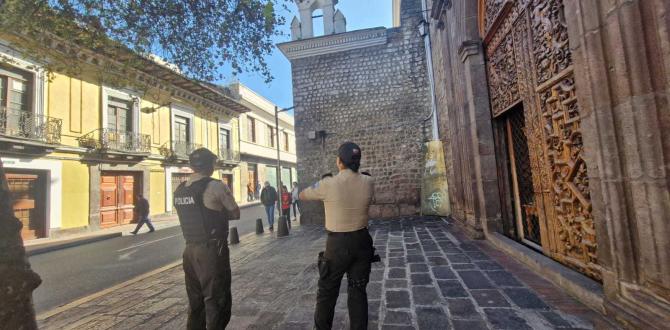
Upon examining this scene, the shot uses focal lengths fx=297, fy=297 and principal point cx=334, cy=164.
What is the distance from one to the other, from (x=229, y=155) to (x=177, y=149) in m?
4.94

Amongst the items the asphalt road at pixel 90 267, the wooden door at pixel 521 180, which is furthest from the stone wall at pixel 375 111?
the wooden door at pixel 521 180

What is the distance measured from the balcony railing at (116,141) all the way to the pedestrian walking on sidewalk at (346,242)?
599 inches

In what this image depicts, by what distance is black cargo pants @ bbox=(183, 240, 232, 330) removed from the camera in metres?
2.39

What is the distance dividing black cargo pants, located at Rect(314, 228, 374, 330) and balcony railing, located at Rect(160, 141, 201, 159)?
1777cm

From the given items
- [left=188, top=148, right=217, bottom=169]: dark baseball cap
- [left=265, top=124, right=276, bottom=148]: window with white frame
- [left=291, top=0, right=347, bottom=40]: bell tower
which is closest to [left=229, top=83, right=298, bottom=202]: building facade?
[left=265, top=124, right=276, bottom=148]: window with white frame

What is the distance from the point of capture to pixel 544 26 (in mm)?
3314

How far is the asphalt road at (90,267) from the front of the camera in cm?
470

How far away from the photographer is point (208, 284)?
240cm

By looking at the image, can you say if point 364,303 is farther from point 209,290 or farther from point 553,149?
point 553,149

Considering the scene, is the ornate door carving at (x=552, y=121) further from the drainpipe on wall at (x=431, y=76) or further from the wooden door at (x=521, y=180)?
the drainpipe on wall at (x=431, y=76)

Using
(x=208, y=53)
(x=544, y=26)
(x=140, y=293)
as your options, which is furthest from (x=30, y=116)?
(x=544, y=26)

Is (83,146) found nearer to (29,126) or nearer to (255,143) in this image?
(29,126)

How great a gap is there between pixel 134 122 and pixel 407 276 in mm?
16865

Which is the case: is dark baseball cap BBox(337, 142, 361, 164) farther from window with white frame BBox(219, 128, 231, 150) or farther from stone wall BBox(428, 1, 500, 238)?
window with white frame BBox(219, 128, 231, 150)
